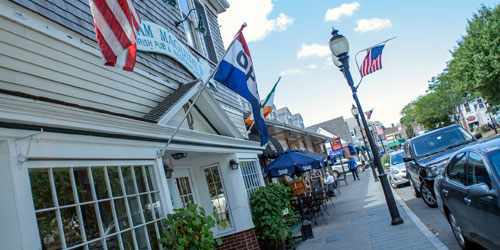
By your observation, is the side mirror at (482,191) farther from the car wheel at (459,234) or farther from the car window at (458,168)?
the car wheel at (459,234)

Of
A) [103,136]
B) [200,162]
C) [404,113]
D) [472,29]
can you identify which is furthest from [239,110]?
[404,113]

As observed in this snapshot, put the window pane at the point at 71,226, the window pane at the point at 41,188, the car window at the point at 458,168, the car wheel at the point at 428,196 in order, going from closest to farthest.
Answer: the window pane at the point at 41,188 < the window pane at the point at 71,226 < the car window at the point at 458,168 < the car wheel at the point at 428,196

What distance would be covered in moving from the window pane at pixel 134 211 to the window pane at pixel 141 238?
81 mm

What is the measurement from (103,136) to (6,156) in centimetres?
112

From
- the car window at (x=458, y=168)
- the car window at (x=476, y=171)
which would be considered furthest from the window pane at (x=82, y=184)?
the car window at (x=458, y=168)

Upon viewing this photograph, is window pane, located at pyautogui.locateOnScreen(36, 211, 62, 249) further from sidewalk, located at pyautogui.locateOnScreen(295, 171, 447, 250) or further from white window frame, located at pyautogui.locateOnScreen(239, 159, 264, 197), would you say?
white window frame, located at pyautogui.locateOnScreen(239, 159, 264, 197)

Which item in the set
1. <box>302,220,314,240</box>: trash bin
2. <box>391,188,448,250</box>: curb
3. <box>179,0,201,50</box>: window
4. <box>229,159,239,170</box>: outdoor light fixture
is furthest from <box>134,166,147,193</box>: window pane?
<box>302,220,314,240</box>: trash bin

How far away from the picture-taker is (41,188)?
3.30 meters

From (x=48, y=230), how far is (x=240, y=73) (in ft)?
13.4

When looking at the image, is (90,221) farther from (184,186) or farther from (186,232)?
(184,186)

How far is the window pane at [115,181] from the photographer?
13.8ft

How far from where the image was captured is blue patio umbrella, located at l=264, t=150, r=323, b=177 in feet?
36.7

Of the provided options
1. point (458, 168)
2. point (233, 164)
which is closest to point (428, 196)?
point (458, 168)

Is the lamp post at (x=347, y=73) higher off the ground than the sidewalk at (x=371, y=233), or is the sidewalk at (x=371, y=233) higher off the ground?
the lamp post at (x=347, y=73)
